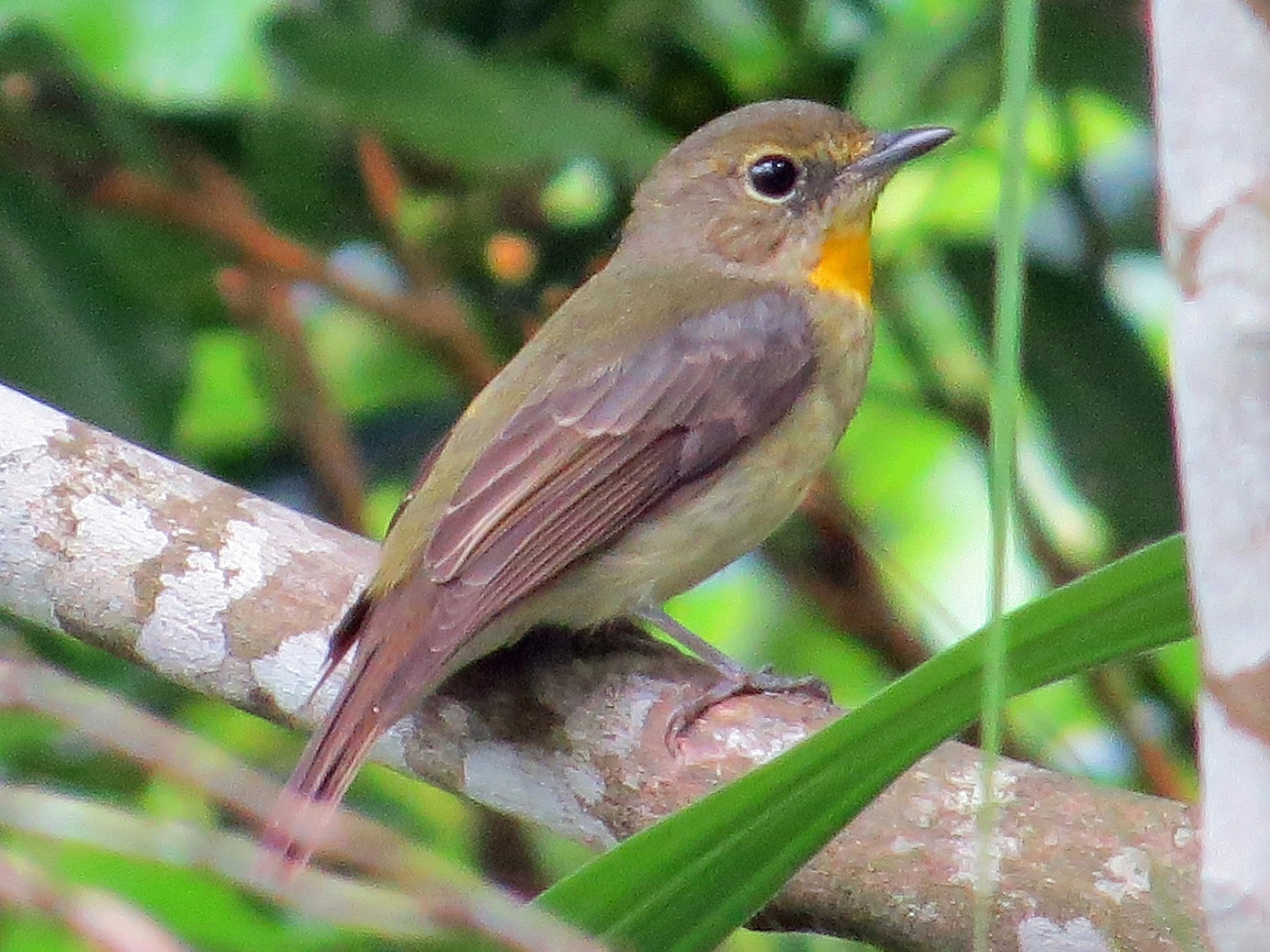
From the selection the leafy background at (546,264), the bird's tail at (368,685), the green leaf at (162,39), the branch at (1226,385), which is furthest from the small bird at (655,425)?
the branch at (1226,385)

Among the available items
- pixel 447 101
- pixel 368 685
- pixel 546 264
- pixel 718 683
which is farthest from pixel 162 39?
pixel 546 264

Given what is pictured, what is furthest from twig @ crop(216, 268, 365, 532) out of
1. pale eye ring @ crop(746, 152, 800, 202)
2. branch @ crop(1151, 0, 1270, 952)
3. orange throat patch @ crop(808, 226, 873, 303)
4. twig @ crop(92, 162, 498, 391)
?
branch @ crop(1151, 0, 1270, 952)

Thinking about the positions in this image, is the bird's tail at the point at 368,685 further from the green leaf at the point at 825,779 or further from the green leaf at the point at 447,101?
the green leaf at the point at 447,101

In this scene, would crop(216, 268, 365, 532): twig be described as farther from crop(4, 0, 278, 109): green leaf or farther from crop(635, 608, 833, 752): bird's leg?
crop(4, 0, 278, 109): green leaf

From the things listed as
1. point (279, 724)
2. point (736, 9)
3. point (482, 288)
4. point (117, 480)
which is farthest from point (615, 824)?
point (736, 9)

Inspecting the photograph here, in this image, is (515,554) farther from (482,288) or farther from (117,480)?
(482,288)

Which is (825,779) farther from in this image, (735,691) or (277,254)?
(277,254)
